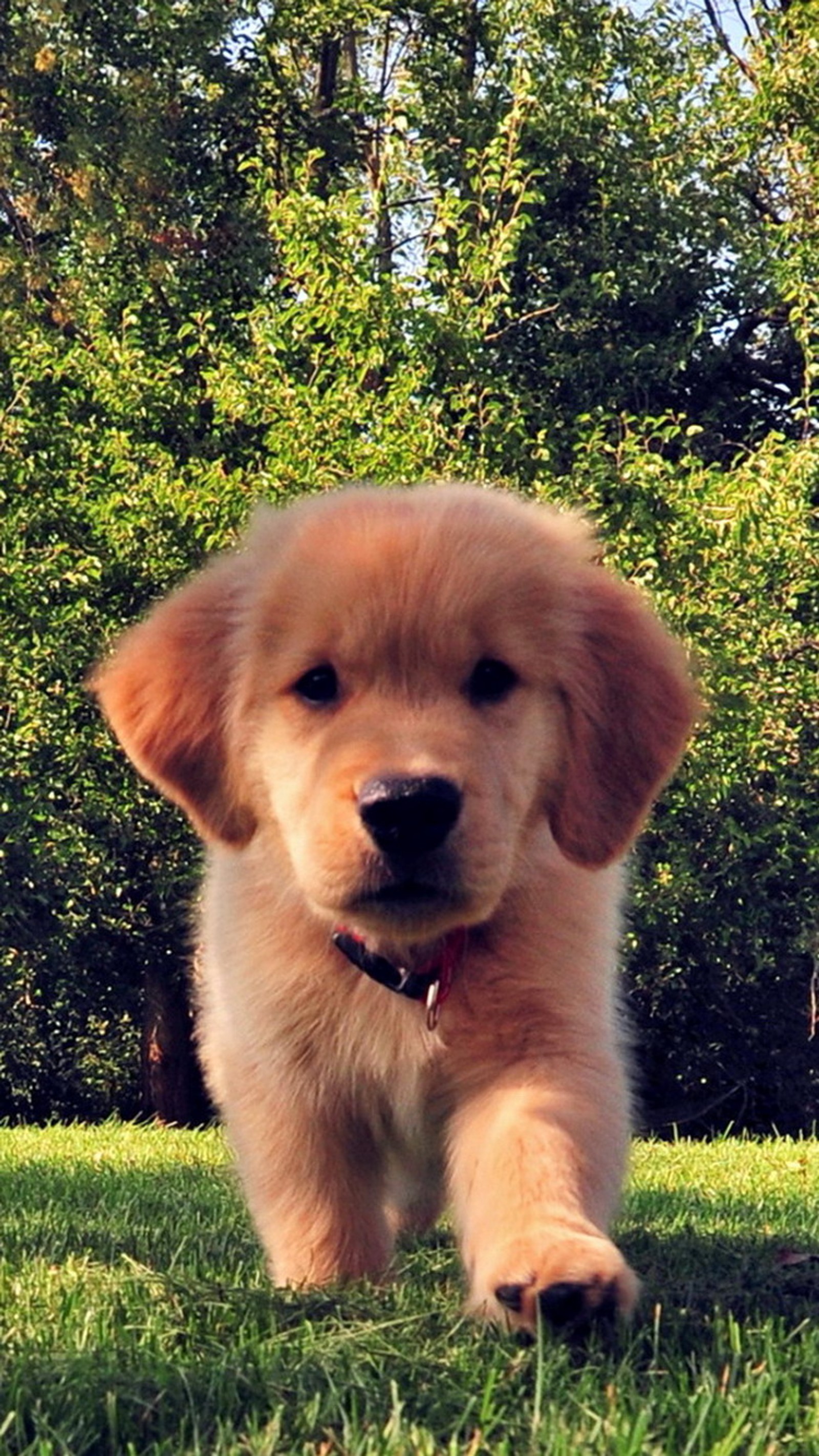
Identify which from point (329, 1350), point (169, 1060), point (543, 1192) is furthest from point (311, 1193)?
point (169, 1060)

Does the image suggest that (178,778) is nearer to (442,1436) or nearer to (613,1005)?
(613,1005)

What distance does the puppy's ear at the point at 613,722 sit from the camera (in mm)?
3426

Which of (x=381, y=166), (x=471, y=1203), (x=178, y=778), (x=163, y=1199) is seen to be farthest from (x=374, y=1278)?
(x=381, y=166)

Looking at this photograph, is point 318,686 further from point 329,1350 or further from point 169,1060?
point 169,1060

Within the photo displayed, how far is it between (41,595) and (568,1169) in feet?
38.1

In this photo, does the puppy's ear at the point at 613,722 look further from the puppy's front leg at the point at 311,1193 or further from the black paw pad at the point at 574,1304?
the black paw pad at the point at 574,1304

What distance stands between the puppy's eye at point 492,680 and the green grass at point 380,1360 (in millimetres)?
1009

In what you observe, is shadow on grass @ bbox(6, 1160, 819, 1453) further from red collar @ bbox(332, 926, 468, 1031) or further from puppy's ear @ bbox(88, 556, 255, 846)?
puppy's ear @ bbox(88, 556, 255, 846)

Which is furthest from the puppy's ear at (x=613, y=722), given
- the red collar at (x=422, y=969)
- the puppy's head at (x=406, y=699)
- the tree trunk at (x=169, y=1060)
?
the tree trunk at (x=169, y=1060)

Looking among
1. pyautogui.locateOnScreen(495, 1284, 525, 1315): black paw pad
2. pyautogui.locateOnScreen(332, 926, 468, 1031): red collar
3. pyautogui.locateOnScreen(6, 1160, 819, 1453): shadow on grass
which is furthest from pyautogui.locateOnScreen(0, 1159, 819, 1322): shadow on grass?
pyautogui.locateOnScreen(332, 926, 468, 1031): red collar

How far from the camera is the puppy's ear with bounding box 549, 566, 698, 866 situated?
343 centimetres

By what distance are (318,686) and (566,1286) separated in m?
1.13

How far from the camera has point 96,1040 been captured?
1902 centimetres

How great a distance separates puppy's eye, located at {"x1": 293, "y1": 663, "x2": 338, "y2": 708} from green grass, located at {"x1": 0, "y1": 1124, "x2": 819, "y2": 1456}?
3.25 ft
